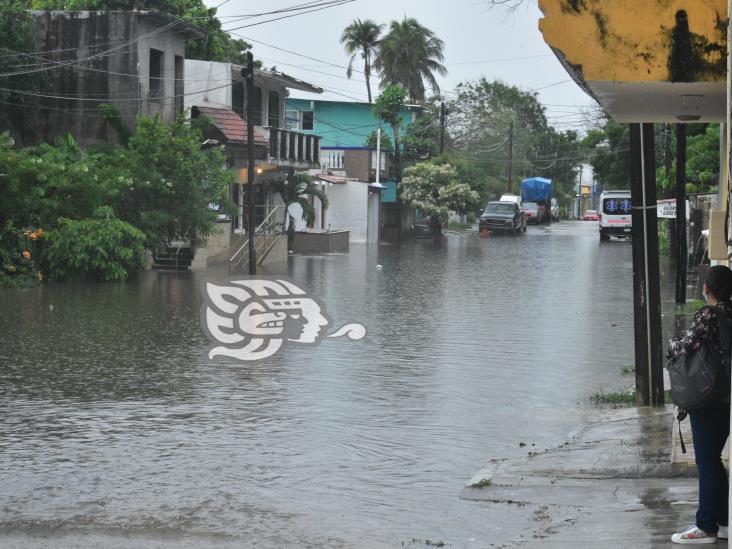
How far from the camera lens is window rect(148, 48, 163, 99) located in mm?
41656

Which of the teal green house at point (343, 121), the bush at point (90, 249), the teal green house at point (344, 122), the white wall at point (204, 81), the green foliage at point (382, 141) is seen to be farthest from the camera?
the teal green house at point (343, 121)

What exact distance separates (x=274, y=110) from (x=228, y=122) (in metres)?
9.20

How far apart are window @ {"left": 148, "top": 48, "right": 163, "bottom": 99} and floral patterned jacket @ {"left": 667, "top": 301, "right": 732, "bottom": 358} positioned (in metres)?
36.3

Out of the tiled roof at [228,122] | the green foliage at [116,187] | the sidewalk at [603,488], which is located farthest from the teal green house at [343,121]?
the sidewalk at [603,488]

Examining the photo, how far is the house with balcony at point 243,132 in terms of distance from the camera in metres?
42.7

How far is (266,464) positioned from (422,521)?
6.85 feet

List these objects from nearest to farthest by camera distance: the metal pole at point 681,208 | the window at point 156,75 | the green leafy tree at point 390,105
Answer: the metal pole at point 681,208
the window at point 156,75
the green leafy tree at point 390,105

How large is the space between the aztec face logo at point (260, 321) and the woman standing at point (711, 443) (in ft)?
33.2

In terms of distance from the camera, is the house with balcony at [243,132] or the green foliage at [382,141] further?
the green foliage at [382,141]

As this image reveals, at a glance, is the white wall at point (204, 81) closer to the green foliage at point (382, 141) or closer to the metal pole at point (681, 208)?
the metal pole at point (681, 208)

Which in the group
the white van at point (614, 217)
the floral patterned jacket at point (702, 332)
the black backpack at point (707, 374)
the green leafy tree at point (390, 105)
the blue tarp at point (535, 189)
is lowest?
the black backpack at point (707, 374)

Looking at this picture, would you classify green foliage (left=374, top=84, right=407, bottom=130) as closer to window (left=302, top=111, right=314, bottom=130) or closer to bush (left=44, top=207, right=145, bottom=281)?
window (left=302, top=111, right=314, bottom=130)

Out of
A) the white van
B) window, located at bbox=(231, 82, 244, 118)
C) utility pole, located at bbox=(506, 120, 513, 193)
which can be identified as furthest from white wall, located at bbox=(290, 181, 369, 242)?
utility pole, located at bbox=(506, 120, 513, 193)

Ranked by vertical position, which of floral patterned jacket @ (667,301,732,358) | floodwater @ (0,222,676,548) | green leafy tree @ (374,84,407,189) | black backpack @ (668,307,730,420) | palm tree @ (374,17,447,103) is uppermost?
palm tree @ (374,17,447,103)
